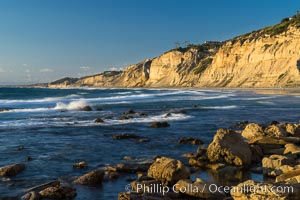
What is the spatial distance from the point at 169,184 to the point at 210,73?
115m

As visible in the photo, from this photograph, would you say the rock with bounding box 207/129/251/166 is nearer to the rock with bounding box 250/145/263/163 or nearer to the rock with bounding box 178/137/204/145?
the rock with bounding box 250/145/263/163

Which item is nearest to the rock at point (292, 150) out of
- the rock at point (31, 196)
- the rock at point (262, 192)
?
the rock at point (262, 192)

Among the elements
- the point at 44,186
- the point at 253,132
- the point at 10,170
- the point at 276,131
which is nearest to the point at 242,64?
the point at 253,132

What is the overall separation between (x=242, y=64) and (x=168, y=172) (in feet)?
327

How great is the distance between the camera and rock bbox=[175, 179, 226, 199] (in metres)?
9.07

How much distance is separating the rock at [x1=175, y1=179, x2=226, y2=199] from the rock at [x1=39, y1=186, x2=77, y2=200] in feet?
9.93

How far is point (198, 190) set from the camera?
360 inches

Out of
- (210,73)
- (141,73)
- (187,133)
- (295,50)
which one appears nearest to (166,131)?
(187,133)

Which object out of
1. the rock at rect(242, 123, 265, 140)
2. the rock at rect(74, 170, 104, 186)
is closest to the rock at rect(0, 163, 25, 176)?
the rock at rect(74, 170, 104, 186)

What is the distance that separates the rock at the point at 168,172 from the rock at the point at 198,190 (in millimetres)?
836

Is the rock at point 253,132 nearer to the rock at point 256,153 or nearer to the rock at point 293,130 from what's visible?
the rock at point 293,130

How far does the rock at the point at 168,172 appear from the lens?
1041 cm

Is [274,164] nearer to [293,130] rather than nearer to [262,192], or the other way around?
[262,192]

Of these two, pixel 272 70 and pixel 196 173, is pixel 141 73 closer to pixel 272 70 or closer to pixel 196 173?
pixel 272 70
